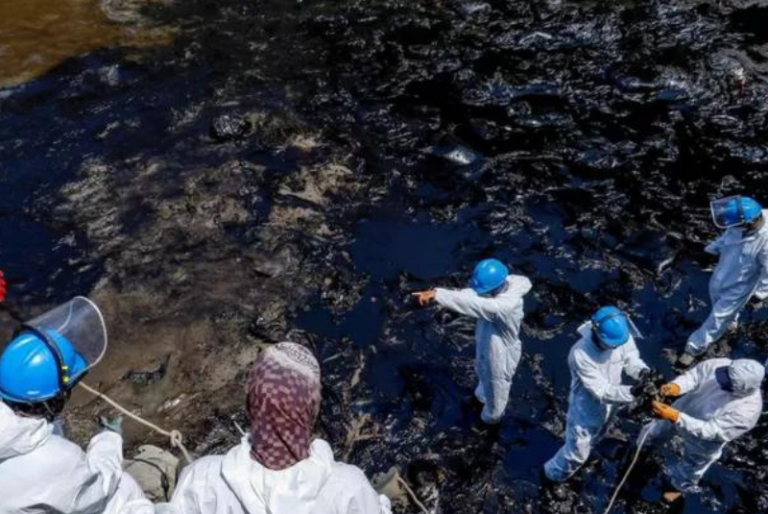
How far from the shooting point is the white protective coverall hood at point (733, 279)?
7.95 metres

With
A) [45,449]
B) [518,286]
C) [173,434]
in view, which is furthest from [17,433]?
[518,286]

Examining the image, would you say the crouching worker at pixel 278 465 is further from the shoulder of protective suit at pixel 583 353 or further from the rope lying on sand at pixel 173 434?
the shoulder of protective suit at pixel 583 353

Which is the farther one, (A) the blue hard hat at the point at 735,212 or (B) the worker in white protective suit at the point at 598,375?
(A) the blue hard hat at the point at 735,212

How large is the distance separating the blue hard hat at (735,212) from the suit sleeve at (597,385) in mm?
2412

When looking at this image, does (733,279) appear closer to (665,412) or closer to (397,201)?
(665,412)

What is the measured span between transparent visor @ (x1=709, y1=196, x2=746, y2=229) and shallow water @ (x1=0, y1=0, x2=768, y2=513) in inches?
71.0

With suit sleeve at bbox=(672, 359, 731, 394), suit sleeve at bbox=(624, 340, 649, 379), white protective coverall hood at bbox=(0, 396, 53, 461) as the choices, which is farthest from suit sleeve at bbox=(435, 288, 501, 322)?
white protective coverall hood at bbox=(0, 396, 53, 461)

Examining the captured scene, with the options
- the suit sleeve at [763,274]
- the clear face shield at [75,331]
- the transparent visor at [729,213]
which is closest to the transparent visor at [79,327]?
the clear face shield at [75,331]

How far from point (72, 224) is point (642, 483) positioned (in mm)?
7802

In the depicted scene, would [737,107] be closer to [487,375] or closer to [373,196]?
[373,196]

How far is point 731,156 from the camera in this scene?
11484 millimetres

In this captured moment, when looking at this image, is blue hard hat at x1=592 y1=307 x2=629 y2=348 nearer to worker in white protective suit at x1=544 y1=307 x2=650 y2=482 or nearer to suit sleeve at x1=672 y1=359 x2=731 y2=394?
worker in white protective suit at x1=544 y1=307 x2=650 y2=482

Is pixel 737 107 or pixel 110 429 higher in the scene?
pixel 110 429

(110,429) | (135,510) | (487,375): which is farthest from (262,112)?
(135,510)
